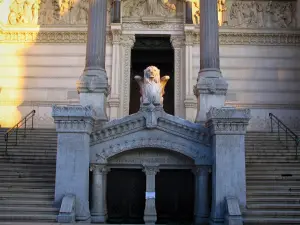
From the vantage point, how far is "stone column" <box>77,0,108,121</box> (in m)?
17.3

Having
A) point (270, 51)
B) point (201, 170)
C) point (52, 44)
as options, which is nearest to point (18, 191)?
point (201, 170)

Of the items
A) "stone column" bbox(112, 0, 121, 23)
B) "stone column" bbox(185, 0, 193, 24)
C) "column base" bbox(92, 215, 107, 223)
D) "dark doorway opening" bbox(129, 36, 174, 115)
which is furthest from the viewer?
"dark doorway opening" bbox(129, 36, 174, 115)

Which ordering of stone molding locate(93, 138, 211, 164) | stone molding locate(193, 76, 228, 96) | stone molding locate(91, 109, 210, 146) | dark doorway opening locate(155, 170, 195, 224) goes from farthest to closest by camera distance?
stone molding locate(193, 76, 228, 96) < dark doorway opening locate(155, 170, 195, 224) < stone molding locate(91, 109, 210, 146) < stone molding locate(93, 138, 211, 164)

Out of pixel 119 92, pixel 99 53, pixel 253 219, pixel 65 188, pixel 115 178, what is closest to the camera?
pixel 253 219

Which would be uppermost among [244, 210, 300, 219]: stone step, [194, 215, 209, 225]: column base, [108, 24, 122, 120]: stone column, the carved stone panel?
[108, 24, 122, 120]: stone column

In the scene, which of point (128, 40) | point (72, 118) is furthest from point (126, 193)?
point (128, 40)

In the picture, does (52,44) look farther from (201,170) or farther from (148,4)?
(201,170)

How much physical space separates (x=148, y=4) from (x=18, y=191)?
1583 cm

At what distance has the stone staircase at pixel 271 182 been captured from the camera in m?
12.6

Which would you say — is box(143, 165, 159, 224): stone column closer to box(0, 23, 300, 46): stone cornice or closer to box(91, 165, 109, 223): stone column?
box(91, 165, 109, 223): stone column

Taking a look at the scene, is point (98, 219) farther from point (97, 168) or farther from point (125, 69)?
point (125, 69)

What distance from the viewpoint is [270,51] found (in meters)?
25.7

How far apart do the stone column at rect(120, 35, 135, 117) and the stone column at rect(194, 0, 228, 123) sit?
774cm

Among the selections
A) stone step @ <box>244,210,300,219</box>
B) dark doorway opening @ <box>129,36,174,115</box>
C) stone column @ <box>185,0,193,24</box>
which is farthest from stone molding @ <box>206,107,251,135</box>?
dark doorway opening @ <box>129,36,174,115</box>
